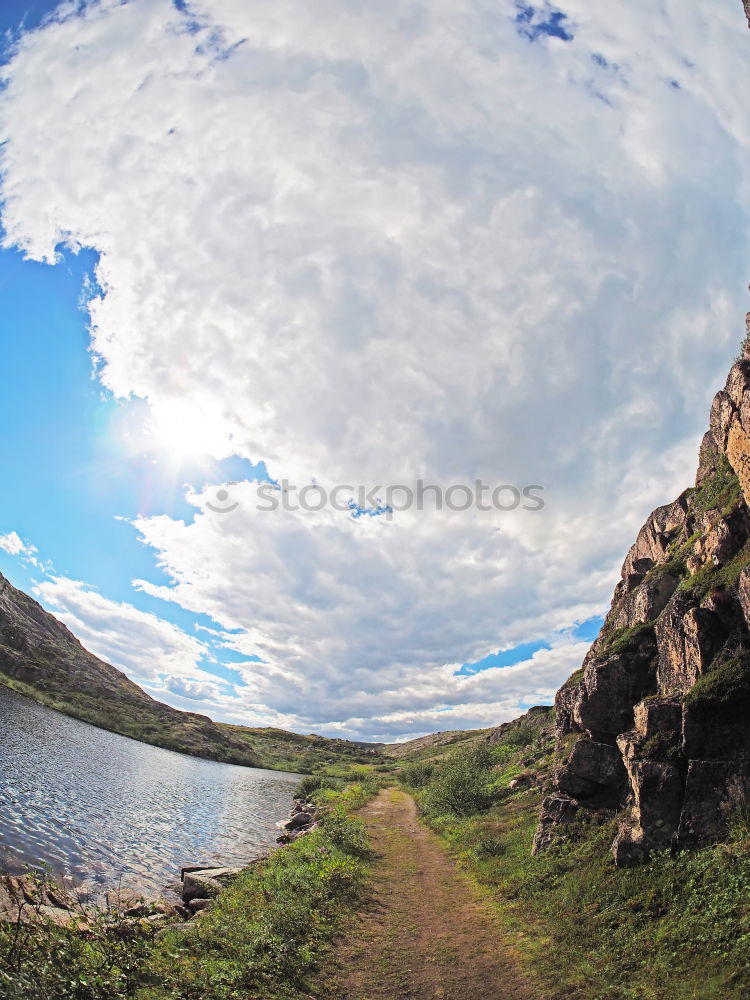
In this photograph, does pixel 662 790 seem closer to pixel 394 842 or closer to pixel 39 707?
pixel 394 842

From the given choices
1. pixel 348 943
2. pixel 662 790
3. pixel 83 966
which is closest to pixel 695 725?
pixel 662 790

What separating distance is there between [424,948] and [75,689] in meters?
152

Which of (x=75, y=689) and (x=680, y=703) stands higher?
(x=680, y=703)

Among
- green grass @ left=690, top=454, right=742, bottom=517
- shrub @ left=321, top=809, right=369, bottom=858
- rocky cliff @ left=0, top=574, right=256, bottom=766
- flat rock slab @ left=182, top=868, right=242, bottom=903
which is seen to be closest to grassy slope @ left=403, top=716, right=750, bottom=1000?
shrub @ left=321, top=809, right=369, bottom=858

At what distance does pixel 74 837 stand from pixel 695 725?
35.4 meters

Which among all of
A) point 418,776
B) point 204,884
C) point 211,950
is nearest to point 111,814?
point 204,884

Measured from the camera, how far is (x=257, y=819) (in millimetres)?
52094

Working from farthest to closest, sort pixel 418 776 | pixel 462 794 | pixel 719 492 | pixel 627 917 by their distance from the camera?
pixel 418 776 → pixel 462 794 → pixel 719 492 → pixel 627 917

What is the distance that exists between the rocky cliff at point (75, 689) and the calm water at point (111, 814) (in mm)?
50574

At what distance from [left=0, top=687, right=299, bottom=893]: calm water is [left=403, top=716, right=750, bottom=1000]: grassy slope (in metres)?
19.3

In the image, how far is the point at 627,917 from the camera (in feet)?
48.1

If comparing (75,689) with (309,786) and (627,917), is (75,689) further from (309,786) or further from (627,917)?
(627,917)

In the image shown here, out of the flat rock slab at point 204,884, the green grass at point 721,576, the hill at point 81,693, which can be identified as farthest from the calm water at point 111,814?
the hill at point 81,693

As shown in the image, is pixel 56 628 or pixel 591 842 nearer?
pixel 591 842
